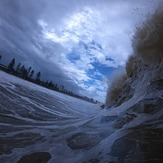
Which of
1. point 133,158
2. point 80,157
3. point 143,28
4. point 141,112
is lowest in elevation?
point 80,157

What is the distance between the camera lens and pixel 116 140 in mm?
4426

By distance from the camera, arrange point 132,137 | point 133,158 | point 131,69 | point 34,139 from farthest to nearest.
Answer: point 131,69 → point 34,139 → point 132,137 → point 133,158

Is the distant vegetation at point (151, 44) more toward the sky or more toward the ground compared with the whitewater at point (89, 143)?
more toward the sky

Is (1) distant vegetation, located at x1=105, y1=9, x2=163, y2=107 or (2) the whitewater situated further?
(1) distant vegetation, located at x1=105, y1=9, x2=163, y2=107

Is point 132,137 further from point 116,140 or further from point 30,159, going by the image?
point 30,159

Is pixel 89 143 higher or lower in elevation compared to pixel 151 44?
lower

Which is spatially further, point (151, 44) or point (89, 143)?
point (151, 44)

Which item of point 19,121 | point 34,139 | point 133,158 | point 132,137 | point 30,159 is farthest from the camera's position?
point 19,121

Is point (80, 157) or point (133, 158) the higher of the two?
point (133, 158)

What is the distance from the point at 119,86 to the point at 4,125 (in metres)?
9.50

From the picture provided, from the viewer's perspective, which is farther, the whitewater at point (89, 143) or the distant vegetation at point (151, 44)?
the distant vegetation at point (151, 44)

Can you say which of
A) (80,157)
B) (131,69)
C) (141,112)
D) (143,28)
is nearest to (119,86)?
(131,69)

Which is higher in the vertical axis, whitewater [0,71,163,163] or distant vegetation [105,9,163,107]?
distant vegetation [105,9,163,107]

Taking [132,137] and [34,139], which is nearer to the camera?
[132,137]
